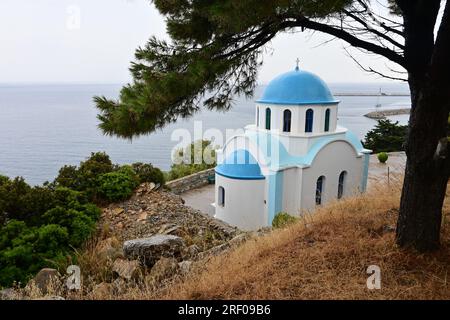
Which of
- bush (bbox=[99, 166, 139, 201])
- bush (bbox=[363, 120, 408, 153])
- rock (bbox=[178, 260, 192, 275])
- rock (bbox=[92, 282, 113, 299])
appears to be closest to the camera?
rock (bbox=[92, 282, 113, 299])

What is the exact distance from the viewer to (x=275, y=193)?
469 inches

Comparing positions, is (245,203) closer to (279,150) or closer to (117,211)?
(279,150)

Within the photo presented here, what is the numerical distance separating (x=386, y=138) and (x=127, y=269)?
2762cm

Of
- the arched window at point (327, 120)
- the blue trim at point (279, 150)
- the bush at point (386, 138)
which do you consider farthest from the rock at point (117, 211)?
the bush at point (386, 138)

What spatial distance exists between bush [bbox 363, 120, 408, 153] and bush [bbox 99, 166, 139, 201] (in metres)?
23.7

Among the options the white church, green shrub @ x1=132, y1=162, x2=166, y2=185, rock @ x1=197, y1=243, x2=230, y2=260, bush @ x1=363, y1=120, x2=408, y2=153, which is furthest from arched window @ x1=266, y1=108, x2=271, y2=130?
bush @ x1=363, y1=120, x2=408, y2=153

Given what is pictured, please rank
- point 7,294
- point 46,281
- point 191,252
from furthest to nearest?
point 191,252, point 46,281, point 7,294

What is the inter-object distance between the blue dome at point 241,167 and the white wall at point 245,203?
189 millimetres

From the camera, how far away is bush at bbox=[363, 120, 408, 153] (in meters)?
27.7

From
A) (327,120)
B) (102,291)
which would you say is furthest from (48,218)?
(327,120)

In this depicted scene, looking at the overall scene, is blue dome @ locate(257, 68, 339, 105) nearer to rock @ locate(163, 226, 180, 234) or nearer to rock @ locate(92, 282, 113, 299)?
rock @ locate(163, 226, 180, 234)

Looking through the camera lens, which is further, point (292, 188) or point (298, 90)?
point (298, 90)

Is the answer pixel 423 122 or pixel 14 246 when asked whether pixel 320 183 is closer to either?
pixel 423 122

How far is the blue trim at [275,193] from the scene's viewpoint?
1187 centimetres
